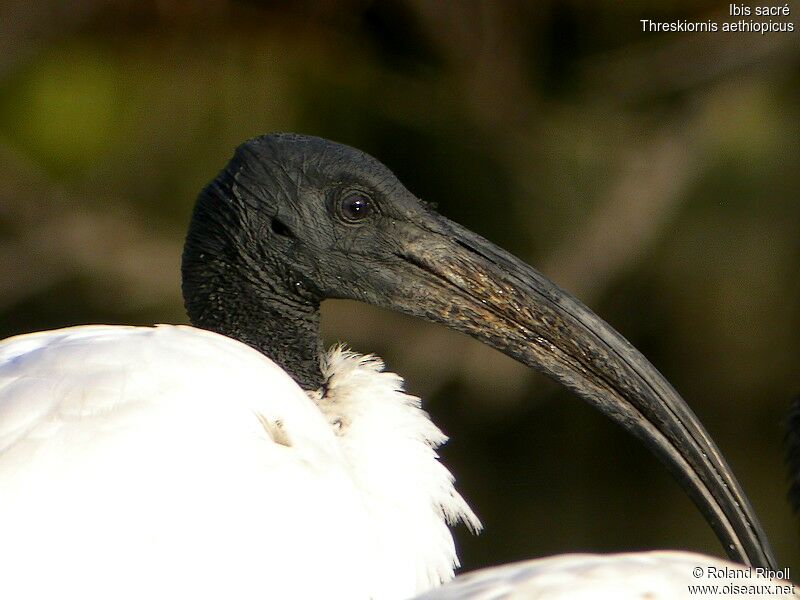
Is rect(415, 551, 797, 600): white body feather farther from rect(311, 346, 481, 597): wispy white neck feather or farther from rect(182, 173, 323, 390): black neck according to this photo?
rect(182, 173, 323, 390): black neck

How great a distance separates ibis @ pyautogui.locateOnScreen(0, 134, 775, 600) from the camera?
2.52 meters

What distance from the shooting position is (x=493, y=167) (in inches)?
393

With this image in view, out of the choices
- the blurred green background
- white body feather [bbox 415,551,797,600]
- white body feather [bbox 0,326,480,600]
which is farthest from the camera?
the blurred green background

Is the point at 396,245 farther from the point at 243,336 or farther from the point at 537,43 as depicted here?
the point at 537,43

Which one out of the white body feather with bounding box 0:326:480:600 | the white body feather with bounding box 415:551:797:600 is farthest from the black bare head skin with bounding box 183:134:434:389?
the white body feather with bounding box 415:551:797:600

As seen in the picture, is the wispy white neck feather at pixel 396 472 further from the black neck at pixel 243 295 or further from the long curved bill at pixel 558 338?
the long curved bill at pixel 558 338

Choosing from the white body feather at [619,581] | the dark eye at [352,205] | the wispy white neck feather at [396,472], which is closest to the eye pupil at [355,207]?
the dark eye at [352,205]

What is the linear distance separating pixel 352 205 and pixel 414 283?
0.26 metres

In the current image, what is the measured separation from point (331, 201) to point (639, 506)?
6.22 m

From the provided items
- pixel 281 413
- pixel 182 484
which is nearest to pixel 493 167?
pixel 281 413

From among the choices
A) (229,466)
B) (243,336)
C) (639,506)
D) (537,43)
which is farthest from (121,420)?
(537,43)

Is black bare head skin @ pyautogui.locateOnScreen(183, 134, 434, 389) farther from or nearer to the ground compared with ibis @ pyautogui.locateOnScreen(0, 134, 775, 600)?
farther from the ground

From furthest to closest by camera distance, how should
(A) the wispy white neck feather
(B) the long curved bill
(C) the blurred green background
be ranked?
(C) the blurred green background
(B) the long curved bill
(A) the wispy white neck feather

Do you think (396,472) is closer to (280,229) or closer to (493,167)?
(280,229)
